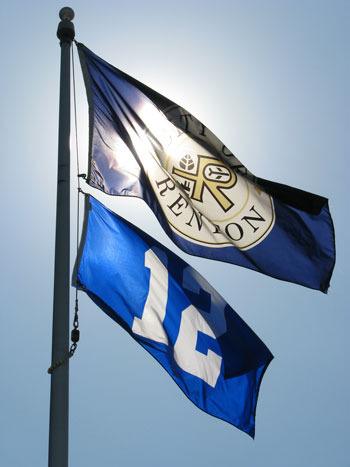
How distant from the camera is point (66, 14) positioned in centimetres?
786

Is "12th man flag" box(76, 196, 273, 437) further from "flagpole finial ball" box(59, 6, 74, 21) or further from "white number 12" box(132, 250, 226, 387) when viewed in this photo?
"flagpole finial ball" box(59, 6, 74, 21)

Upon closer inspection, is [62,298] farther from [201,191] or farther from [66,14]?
[66,14]

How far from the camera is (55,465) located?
18.0 feet

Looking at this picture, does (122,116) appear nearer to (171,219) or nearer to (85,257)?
(171,219)

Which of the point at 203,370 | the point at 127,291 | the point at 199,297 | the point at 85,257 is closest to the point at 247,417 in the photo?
the point at 203,370

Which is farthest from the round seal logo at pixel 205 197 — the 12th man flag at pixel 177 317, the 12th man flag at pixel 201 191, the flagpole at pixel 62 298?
the flagpole at pixel 62 298

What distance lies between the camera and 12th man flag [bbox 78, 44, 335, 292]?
26.4 ft

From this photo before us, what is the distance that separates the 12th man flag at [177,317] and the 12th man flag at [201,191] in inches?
17.8

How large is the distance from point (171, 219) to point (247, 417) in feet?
8.69

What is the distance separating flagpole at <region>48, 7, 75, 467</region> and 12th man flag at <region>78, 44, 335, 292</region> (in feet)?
2.68

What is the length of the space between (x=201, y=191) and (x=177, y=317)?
167 cm

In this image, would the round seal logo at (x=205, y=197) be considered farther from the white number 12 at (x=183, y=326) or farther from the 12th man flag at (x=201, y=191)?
the white number 12 at (x=183, y=326)

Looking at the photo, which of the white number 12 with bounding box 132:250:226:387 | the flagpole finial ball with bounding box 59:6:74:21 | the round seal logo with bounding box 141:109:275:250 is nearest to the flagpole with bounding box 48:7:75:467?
the flagpole finial ball with bounding box 59:6:74:21

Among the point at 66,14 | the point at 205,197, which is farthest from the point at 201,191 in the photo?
the point at 66,14
